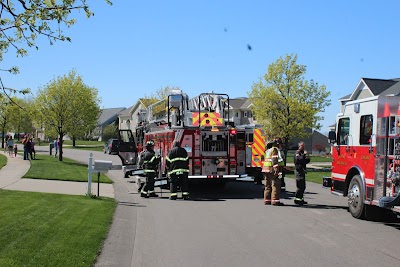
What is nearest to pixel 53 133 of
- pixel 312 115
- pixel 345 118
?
pixel 312 115

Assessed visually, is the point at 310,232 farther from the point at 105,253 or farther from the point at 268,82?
the point at 268,82

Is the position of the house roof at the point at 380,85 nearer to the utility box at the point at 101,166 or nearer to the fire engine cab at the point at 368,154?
the fire engine cab at the point at 368,154

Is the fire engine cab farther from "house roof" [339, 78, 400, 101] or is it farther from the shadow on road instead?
"house roof" [339, 78, 400, 101]

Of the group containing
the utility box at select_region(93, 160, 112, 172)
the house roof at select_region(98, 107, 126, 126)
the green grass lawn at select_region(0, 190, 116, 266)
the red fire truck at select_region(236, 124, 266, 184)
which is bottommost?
the green grass lawn at select_region(0, 190, 116, 266)

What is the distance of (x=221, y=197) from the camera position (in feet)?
49.1

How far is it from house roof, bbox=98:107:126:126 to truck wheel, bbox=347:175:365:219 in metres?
95.3

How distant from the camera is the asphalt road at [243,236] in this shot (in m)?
6.87

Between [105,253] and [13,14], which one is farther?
[105,253]

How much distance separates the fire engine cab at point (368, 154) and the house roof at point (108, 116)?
94556 millimetres

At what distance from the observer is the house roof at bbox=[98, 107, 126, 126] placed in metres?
105

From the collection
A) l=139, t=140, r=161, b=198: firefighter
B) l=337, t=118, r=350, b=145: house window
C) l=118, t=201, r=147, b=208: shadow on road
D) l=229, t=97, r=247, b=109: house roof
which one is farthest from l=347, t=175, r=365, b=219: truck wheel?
l=229, t=97, r=247, b=109: house roof

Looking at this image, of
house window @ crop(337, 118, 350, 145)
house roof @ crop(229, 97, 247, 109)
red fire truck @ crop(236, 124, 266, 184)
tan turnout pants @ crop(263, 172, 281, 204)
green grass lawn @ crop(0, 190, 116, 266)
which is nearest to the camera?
green grass lawn @ crop(0, 190, 116, 266)

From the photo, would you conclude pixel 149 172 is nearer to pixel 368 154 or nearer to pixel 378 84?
pixel 368 154

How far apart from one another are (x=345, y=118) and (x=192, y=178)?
529 centimetres
